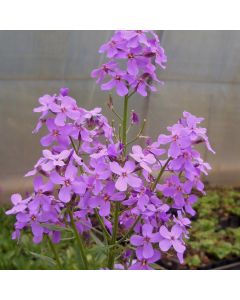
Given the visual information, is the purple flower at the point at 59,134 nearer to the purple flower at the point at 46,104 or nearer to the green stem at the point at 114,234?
the purple flower at the point at 46,104

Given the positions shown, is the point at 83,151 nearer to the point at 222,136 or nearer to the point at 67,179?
the point at 67,179

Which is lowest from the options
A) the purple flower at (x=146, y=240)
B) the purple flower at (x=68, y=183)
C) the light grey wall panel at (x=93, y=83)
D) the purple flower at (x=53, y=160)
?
the purple flower at (x=146, y=240)

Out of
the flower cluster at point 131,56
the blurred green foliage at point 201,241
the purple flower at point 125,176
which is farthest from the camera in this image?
the blurred green foliage at point 201,241

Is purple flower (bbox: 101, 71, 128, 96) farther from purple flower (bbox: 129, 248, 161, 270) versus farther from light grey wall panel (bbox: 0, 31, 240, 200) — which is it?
light grey wall panel (bbox: 0, 31, 240, 200)

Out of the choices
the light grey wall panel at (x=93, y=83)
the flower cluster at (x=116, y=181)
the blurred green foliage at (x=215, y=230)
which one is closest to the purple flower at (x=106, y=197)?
the flower cluster at (x=116, y=181)

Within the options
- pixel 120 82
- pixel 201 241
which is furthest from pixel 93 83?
pixel 120 82

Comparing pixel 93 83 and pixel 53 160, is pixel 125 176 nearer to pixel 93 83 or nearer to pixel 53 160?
pixel 53 160

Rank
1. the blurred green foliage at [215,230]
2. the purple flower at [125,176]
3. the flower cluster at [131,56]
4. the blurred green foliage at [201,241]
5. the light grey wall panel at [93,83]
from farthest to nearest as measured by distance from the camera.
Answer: the light grey wall panel at [93,83], the blurred green foliage at [215,230], the blurred green foliage at [201,241], the flower cluster at [131,56], the purple flower at [125,176]

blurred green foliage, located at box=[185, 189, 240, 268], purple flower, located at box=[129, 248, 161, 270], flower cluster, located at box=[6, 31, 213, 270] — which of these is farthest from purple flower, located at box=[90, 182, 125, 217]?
blurred green foliage, located at box=[185, 189, 240, 268]
